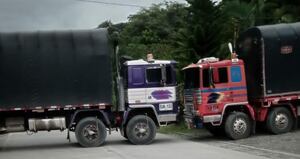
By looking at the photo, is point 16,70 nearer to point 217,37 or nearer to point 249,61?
point 249,61

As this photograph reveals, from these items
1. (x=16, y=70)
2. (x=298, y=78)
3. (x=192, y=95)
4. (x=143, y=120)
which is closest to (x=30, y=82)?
(x=16, y=70)

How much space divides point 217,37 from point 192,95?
7.22 metres

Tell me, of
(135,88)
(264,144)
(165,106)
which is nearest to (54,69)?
(135,88)

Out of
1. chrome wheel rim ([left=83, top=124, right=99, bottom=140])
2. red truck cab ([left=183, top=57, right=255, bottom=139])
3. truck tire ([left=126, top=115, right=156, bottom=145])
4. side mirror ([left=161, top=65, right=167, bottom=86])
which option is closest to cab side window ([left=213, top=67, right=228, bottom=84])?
red truck cab ([left=183, top=57, right=255, bottom=139])

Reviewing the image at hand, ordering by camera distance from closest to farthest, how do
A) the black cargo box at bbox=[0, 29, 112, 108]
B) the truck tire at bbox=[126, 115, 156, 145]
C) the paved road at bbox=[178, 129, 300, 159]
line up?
the paved road at bbox=[178, 129, 300, 159] → the black cargo box at bbox=[0, 29, 112, 108] → the truck tire at bbox=[126, 115, 156, 145]

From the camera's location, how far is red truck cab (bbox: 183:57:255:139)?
19.5 metres

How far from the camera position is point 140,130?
19.3m

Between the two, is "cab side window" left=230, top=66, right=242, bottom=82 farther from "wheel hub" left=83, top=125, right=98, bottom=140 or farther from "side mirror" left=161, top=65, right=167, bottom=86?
"wheel hub" left=83, top=125, right=98, bottom=140

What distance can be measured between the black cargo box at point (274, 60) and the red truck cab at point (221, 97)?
2.49ft

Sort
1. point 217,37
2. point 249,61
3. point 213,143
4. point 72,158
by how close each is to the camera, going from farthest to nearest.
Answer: point 217,37
point 249,61
point 213,143
point 72,158

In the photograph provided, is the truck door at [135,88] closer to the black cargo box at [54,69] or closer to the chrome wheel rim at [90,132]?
the black cargo box at [54,69]

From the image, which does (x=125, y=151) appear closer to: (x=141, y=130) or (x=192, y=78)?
(x=141, y=130)

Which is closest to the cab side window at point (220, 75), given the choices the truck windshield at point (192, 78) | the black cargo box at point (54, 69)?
the truck windshield at point (192, 78)

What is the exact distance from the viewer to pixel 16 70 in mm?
18531
